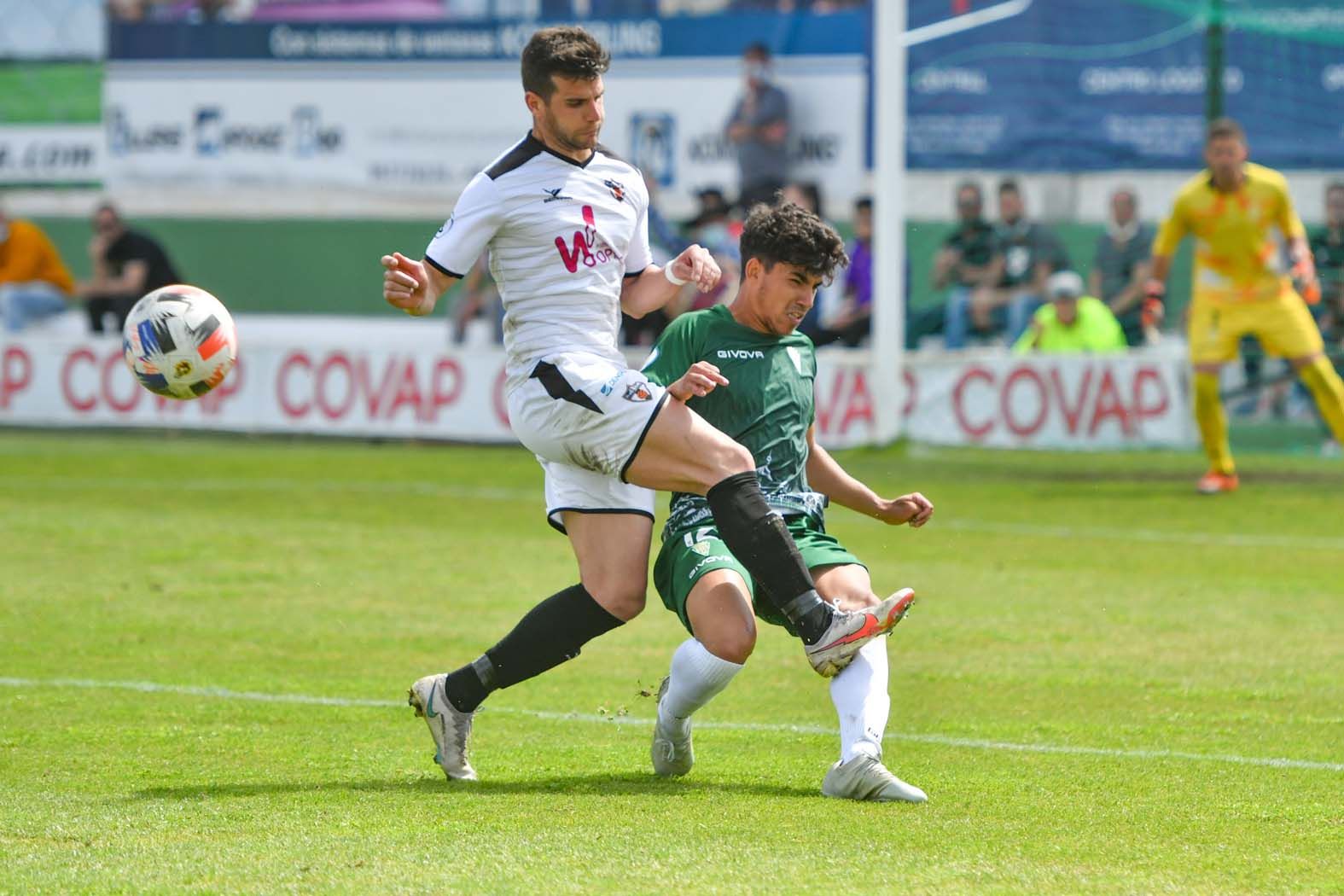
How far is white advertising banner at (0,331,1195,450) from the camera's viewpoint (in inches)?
614

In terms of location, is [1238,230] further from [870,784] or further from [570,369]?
[870,784]

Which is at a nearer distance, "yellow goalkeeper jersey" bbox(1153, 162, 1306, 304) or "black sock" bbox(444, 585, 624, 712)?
"black sock" bbox(444, 585, 624, 712)

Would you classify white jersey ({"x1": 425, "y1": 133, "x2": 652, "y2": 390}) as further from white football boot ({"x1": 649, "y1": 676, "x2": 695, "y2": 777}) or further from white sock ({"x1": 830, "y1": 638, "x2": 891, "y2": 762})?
white sock ({"x1": 830, "y1": 638, "x2": 891, "y2": 762})

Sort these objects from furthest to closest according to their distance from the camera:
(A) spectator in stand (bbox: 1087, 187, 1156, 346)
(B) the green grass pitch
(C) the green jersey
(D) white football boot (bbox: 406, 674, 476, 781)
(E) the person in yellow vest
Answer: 1. (A) spectator in stand (bbox: 1087, 187, 1156, 346)
2. (E) the person in yellow vest
3. (C) the green jersey
4. (D) white football boot (bbox: 406, 674, 476, 781)
5. (B) the green grass pitch

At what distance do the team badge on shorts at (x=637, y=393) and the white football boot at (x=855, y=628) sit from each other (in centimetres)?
82

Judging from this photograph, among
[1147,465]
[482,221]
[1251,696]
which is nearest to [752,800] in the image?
[482,221]

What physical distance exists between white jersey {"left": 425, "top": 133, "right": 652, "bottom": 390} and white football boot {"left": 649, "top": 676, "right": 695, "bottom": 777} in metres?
1.06

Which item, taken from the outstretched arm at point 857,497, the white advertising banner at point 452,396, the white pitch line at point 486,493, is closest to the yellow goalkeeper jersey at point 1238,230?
the white advertising banner at point 452,396

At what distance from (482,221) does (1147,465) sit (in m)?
10.8

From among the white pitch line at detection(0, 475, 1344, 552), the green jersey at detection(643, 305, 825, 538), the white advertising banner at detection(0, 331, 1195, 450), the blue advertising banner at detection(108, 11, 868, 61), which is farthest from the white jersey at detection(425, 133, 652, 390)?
the blue advertising banner at detection(108, 11, 868, 61)

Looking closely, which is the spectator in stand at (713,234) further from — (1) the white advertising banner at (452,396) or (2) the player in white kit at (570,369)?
(2) the player in white kit at (570,369)

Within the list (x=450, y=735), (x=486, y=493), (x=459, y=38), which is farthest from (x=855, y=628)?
(x=459, y=38)

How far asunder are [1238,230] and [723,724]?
8.18 meters

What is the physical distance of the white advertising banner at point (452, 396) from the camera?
15586 mm
